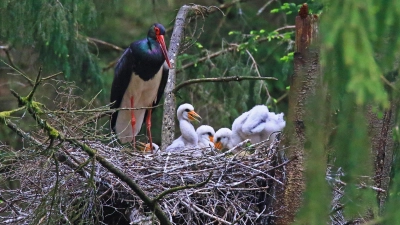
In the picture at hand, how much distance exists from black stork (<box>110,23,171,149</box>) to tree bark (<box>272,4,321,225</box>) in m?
2.78

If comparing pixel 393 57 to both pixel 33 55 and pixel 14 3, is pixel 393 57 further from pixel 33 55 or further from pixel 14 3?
pixel 33 55

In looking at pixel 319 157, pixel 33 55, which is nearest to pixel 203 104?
pixel 33 55

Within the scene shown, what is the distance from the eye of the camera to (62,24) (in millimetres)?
7316

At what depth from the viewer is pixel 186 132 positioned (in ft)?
22.0

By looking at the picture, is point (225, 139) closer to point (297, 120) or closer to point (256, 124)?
point (256, 124)

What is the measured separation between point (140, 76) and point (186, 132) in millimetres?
1160

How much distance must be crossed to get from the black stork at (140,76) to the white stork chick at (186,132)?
46 cm

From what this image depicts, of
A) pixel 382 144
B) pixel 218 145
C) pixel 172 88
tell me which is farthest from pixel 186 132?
pixel 382 144

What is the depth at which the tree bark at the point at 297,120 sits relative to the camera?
4066 millimetres

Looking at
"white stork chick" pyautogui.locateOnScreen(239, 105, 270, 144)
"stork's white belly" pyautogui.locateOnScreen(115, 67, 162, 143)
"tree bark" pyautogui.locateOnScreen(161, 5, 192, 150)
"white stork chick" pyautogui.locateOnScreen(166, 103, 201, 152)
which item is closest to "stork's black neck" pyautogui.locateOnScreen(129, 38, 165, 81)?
"stork's white belly" pyautogui.locateOnScreen(115, 67, 162, 143)

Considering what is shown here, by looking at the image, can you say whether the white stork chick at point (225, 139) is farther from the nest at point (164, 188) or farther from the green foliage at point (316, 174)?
the green foliage at point (316, 174)

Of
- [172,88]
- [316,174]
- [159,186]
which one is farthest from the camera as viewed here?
[172,88]

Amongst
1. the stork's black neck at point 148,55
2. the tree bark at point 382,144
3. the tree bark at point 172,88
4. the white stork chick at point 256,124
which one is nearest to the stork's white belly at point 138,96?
the stork's black neck at point 148,55

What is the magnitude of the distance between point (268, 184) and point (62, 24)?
3287mm
